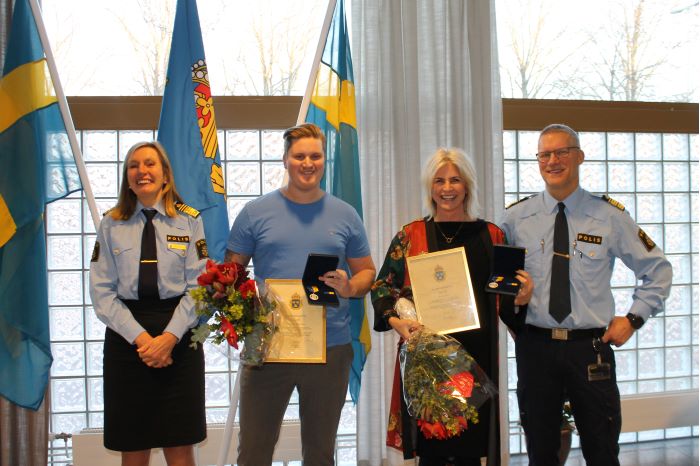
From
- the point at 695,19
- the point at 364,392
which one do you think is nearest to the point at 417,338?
the point at 364,392

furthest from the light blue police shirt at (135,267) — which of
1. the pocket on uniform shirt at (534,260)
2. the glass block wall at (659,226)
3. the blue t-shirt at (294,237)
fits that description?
the glass block wall at (659,226)

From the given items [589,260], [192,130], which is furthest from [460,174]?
[192,130]

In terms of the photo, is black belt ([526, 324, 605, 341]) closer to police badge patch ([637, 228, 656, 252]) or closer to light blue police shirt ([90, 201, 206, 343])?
police badge patch ([637, 228, 656, 252])

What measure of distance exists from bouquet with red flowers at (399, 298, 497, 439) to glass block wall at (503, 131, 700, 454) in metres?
2.52

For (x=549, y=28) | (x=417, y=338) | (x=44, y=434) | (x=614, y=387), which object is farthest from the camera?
(x=549, y=28)

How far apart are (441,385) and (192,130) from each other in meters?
1.90

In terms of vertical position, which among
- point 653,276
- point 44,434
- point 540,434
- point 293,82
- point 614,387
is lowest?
point 44,434

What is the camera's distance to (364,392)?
3945 mm

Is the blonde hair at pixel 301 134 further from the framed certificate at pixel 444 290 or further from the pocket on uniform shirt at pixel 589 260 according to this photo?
the pocket on uniform shirt at pixel 589 260

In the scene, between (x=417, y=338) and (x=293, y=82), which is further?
(x=293, y=82)

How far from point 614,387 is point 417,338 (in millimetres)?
913

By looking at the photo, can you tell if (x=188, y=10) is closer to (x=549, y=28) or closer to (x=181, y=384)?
(x=181, y=384)

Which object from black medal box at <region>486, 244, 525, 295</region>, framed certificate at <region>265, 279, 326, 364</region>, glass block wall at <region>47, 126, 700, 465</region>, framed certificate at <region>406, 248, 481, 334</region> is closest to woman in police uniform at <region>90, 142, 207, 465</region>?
framed certificate at <region>265, 279, 326, 364</region>

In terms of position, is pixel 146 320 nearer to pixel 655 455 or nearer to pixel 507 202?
pixel 507 202
